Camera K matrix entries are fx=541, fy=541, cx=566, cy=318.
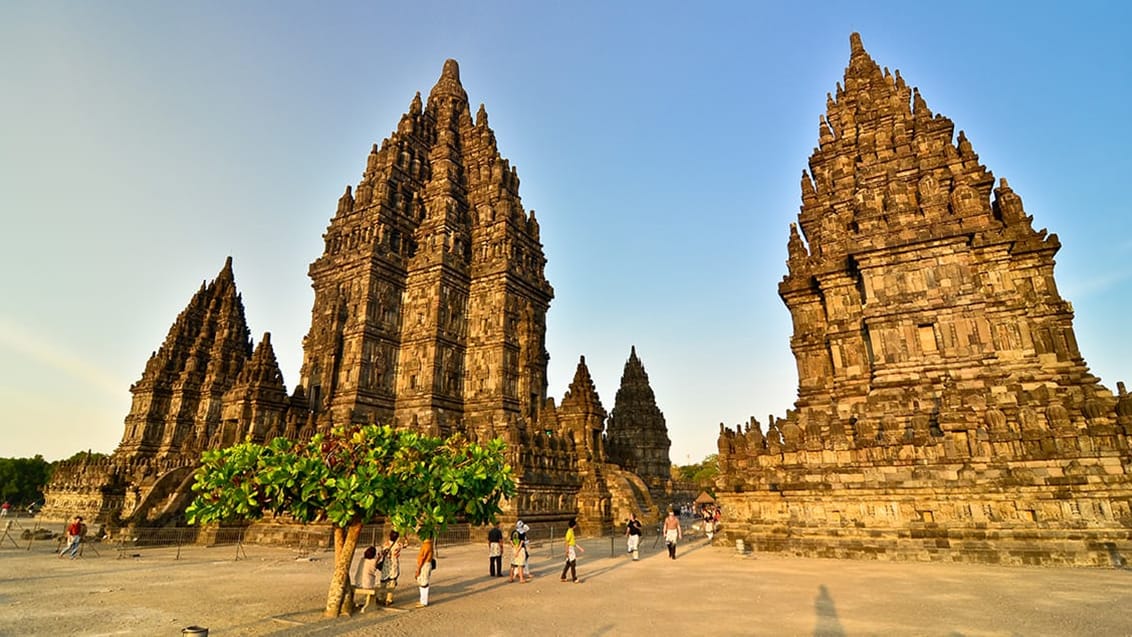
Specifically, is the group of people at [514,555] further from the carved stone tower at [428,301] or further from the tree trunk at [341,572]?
the carved stone tower at [428,301]

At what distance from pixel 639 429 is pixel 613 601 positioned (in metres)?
43.0

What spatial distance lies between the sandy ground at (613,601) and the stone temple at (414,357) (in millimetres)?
14107

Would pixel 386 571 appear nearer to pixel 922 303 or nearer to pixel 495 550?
pixel 495 550

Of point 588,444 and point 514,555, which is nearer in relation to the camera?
point 514,555

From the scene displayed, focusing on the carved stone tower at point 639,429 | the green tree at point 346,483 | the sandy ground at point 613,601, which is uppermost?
the carved stone tower at point 639,429

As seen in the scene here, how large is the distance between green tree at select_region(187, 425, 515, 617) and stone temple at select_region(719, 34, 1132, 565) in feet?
40.1

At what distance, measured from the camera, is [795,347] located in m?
26.0

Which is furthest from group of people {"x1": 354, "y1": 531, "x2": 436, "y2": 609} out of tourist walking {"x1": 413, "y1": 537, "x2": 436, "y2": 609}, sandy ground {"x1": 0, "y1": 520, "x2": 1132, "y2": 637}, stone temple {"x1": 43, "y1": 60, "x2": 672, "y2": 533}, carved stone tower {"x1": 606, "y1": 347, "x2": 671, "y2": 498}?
carved stone tower {"x1": 606, "y1": 347, "x2": 671, "y2": 498}

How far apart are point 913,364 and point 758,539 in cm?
839

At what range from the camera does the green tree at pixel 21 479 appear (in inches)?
2351

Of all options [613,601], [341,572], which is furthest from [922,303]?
[341,572]

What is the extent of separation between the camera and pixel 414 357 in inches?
1512

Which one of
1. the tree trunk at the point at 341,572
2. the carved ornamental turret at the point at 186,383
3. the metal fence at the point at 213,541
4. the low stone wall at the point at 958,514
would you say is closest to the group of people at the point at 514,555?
the tree trunk at the point at 341,572

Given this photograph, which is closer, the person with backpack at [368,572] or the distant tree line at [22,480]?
the person with backpack at [368,572]
